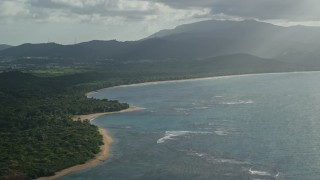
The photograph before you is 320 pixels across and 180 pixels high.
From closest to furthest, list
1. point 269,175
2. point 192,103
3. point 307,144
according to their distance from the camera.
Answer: point 269,175, point 307,144, point 192,103

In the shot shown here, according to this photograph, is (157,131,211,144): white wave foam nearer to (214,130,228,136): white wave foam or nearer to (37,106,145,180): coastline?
(214,130,228,136): white wave foam

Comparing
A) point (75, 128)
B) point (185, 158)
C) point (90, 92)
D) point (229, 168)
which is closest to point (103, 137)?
point (75, 128)

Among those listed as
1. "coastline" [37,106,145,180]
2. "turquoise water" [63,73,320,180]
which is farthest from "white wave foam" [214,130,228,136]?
"coastline" [37,106,145,180]

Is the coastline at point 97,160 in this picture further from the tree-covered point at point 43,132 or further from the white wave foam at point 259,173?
the white wave foam at point 259,173

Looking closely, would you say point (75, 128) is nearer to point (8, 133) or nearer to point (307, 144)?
point (8, 133)

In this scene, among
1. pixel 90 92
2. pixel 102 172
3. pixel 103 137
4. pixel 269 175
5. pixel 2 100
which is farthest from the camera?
pixel 90 92

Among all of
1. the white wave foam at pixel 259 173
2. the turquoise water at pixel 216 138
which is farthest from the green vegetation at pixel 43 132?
the white wave foam at pixel 259 173

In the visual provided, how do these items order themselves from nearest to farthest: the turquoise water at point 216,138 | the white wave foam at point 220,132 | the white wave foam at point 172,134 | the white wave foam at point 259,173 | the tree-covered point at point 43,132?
the white wave foam at point 259,173
the turquoise water at point 216,138
the tree-covered point at point 43,132
the white wave foam at point 172,134
the white wave foam at point 220,132

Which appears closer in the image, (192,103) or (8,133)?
(8,133)
